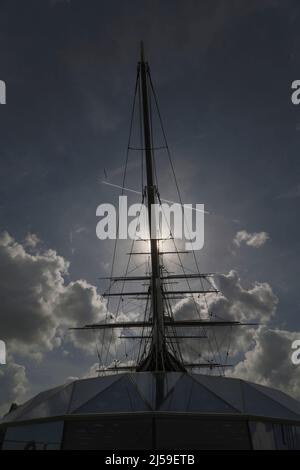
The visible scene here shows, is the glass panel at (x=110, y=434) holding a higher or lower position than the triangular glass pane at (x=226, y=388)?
lower

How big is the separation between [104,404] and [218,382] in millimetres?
5624

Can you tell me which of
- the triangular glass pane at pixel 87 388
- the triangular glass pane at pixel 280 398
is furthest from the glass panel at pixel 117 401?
the triangular glass pane at pixel 280 398

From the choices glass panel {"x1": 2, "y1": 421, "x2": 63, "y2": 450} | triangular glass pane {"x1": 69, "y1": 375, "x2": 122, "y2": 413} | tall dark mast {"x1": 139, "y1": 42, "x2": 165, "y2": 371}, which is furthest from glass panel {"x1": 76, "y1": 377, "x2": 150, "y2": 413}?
tall dark mast {"x1": 139, "y1": 42, "x2": 165, "y2": 371}

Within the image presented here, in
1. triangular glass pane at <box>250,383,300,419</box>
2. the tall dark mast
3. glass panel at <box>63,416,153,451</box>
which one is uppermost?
the tall dark mast

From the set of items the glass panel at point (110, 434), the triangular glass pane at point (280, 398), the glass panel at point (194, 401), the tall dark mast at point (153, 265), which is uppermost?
the tall dark mast at point (153, 265)

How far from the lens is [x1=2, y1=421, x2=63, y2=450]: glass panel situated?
1600 cm

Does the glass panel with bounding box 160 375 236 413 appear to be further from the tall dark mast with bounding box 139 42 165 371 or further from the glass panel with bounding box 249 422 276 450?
the tall dark mast with bounding box 139 42 165 371

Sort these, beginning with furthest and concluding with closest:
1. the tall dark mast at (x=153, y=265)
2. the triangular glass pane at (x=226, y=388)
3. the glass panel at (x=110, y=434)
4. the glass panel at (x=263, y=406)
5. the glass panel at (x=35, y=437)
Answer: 1. the tall dark mast at (x=153, y=265)
2. the triangular glass pane at (x=226, y=388)
3. the glass panel at (x=263, y=406)
4. the glass panel at (x=35, y=437)
5. the glass panel at (x=110, y=434)

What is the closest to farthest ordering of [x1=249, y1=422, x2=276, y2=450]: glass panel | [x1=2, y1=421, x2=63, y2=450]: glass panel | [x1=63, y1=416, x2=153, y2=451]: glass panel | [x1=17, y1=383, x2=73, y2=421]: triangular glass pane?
1. [x1=63, y1=416, x2=153, y2=451]: glass panel
2. [x1=249, y1=422, x2=276, y2=450]: glass panel
3. [x1=2, y1=421, x2=63, y2=450]: glass panel
4. [x1=17, y1=383, x2=73, y2=421]: triangular glass pane

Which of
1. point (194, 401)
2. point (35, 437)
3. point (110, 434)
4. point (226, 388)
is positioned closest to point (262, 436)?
point (194, 401)

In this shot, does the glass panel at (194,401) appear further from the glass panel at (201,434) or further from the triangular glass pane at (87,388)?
the triangular glass pane at (87,388)

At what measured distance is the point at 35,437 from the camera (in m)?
16.7

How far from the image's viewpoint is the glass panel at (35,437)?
16.0m
